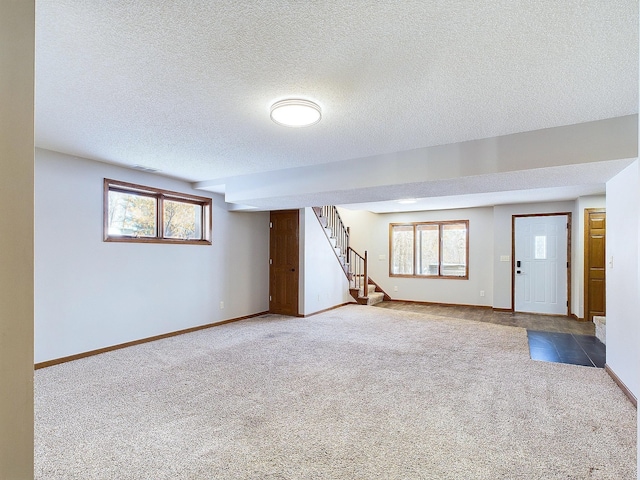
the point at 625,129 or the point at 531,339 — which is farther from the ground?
the point at 625,129

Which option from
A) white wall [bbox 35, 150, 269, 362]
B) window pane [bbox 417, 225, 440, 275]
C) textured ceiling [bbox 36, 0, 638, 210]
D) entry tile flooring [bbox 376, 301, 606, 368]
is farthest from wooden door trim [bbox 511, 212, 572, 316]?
white wall [bbox 35, 150, 269, 362]

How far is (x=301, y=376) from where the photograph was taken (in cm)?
354

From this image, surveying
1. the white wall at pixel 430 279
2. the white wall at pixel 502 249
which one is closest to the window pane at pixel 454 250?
the white wall at pixel 430 279

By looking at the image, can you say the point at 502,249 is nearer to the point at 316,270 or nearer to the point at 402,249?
the point at 402,249

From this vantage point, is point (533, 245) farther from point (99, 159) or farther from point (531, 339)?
point (99, 159)

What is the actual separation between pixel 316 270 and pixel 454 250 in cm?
353

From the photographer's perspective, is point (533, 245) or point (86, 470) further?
point (533, 245)

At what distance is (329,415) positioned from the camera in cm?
269

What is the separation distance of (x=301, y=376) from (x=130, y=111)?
111 inches

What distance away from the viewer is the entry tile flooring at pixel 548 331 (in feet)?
13.9

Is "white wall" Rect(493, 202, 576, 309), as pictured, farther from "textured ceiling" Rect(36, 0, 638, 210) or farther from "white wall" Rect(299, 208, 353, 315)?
"textured ceiling" Rect(36, 0, 638, 210)

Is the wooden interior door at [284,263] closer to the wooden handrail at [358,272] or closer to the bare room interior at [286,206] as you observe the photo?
the bare room interior at [286,206]
